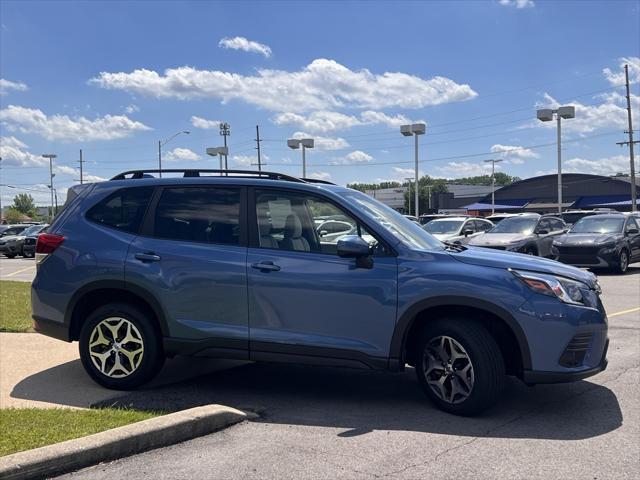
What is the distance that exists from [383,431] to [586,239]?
13300 millimetres

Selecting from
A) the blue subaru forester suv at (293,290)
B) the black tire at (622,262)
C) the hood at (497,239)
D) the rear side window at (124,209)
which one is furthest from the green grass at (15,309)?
the black tire at (622,262)

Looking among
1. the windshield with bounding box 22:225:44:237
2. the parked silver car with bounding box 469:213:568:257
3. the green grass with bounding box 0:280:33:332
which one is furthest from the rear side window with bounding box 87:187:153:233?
the windshield with bounding box 22:225:44:237

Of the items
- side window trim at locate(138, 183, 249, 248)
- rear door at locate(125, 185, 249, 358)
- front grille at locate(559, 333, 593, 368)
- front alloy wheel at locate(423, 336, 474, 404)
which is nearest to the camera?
front grille at locate(559, 333, 593, 368)

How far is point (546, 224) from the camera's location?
17297 millimetres

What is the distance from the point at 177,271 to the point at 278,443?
5.87 ft

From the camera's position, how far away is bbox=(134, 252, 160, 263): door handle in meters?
5.31

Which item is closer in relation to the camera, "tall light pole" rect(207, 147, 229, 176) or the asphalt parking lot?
the asphalt parking lot

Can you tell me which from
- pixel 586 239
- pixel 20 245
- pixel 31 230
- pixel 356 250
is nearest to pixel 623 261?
pixel 586 239

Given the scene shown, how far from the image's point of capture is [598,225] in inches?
671

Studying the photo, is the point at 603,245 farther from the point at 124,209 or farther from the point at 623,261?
the point at 124,209

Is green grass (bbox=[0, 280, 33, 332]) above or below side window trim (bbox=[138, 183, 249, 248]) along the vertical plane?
below

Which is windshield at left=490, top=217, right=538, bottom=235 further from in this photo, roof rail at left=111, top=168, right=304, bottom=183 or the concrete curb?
the concrete curb

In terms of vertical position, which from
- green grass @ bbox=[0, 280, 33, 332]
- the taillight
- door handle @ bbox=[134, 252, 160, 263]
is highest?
the taillight

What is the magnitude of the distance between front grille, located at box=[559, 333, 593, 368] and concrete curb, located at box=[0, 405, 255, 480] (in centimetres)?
249
